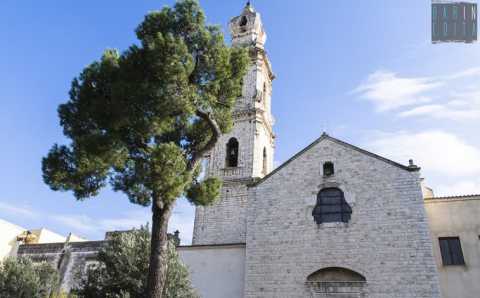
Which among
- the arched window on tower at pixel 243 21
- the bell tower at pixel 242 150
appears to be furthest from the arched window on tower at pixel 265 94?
the arched window on tower at pixel 243 21

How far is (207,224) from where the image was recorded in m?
20.8

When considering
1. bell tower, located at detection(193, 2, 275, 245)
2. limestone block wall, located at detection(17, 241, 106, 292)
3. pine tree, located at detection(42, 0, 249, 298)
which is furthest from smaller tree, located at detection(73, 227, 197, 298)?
limestone block wall, located at detection(17, 241, 106, 292)

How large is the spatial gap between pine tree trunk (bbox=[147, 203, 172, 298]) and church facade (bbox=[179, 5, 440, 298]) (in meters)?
6.26

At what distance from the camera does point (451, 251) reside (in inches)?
561

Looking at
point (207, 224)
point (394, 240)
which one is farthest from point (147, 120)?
point (207, 224)

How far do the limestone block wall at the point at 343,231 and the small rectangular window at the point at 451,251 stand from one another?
1654 mm

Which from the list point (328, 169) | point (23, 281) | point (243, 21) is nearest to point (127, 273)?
point (23, 281)

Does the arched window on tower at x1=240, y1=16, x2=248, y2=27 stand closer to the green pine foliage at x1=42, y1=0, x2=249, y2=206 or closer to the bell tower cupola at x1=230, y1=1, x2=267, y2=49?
the bell tower cupola at x1=230, y1=1, x2=267, y2=49

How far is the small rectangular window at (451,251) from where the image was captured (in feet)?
46.1

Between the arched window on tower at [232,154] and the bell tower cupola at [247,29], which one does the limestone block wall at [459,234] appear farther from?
the bell tower cupola at [247,29]

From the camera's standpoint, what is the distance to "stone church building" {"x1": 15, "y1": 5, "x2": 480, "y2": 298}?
13445 mm

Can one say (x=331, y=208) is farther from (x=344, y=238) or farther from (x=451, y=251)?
(x=451, y=251)

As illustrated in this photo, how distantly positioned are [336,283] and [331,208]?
2969 millimetres

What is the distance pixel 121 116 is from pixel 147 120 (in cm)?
71
